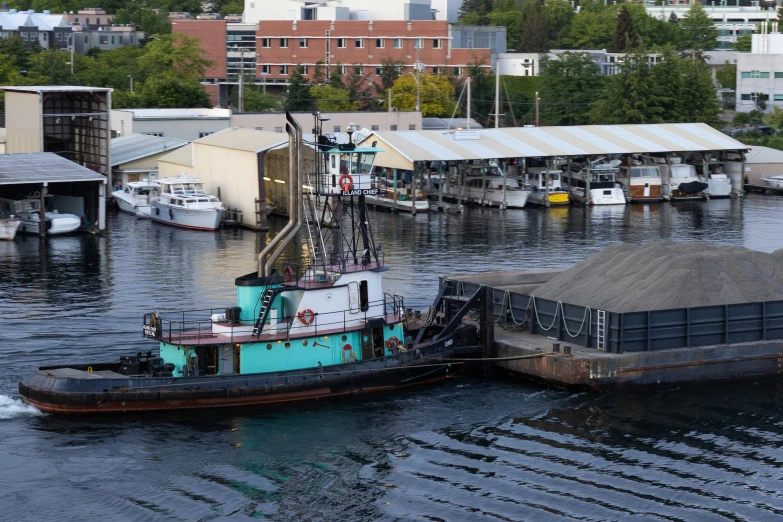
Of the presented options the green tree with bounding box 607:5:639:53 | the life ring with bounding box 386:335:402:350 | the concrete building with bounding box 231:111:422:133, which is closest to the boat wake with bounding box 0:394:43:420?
the life ring with bounding box 386:335:402:350

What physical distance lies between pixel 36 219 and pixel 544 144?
33.5 meters

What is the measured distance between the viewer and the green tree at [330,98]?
384 ft

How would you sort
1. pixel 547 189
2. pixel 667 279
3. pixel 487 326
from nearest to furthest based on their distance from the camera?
pixel 667 279 → pixel 487 326 → pixel 547 189

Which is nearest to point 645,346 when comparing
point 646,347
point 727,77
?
point 646,347

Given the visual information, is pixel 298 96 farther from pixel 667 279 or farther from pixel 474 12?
pixel 667 279

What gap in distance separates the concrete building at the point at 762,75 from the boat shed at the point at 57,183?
75.9m

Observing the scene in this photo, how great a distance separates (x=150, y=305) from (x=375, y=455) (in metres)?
19.1

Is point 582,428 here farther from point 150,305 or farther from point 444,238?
point 444,238

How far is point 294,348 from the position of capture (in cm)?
3575

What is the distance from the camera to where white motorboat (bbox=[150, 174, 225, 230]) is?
70.8 metres

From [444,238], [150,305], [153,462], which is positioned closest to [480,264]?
[444,238]

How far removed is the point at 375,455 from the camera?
31.2m

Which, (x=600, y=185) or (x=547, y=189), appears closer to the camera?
(x=547, y=189)

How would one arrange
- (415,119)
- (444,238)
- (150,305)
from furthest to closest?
1. (415,119)
2. (444,238)
3. (150,305)
